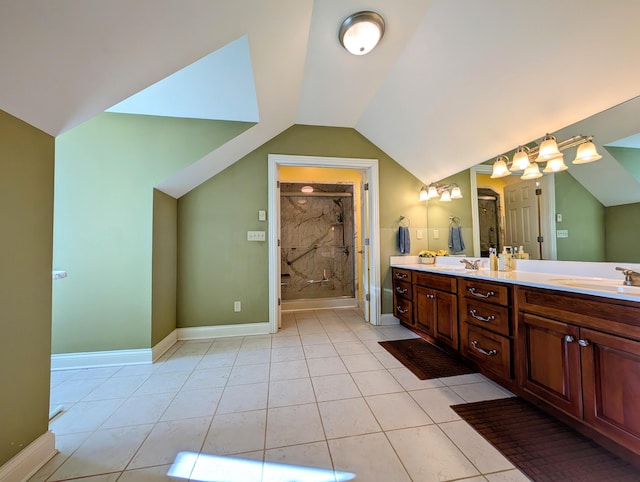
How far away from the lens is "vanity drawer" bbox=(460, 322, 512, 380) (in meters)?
1.59

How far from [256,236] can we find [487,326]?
2364 millimetres

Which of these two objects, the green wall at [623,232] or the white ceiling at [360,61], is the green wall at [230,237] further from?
the green wall at [623,232]

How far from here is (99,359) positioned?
2.10 meters

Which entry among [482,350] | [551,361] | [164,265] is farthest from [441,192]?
[164,265]

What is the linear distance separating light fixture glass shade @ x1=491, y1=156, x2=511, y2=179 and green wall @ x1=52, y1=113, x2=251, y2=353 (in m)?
2.90

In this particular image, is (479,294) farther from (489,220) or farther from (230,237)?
(230,237)

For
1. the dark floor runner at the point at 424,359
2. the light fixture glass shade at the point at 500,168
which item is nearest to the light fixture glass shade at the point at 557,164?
the light fixture glass shade at the point at 500,168

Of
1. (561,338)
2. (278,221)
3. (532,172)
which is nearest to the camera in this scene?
(561,338)

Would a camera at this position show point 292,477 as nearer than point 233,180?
Yes

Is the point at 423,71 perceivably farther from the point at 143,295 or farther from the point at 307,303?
the point at 307,303

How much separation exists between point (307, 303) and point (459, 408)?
2.81 meters

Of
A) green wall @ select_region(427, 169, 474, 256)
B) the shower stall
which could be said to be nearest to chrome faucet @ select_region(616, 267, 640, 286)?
green wall @ select_region(427, 169, 474, 256)

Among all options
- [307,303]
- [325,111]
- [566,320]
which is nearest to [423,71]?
[325,111]

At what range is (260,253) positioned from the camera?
2.89 meters
